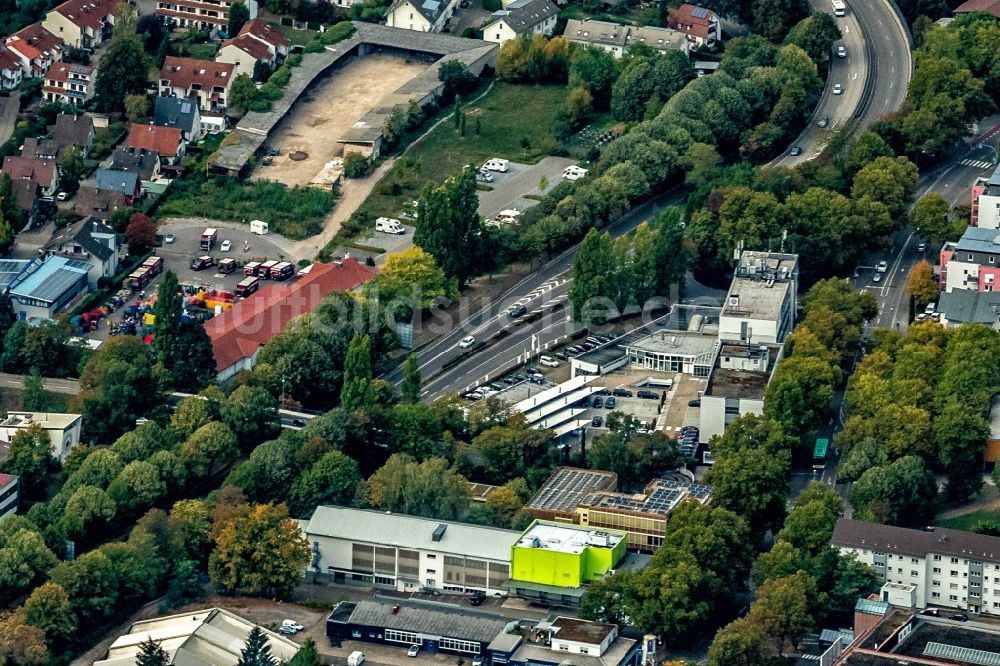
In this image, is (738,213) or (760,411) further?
(738,213)

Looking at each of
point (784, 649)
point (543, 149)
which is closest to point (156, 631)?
point (784, 649)

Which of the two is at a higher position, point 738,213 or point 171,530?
point 738,213

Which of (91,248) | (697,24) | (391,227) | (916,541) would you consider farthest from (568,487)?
(697,24)

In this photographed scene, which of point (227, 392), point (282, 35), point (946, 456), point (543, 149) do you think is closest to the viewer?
point (946, 456)

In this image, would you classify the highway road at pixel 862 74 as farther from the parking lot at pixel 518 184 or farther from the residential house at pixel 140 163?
the residential house at pixel 140 163

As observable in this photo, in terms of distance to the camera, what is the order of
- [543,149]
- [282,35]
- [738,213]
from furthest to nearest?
[282,35], [543,149], [738,213]

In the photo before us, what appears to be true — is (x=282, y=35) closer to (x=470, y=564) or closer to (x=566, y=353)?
(x=566, y=353)

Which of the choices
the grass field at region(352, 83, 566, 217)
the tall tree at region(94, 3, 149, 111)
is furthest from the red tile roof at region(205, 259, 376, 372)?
the tall tree at region(94, 3, 149, 111)
